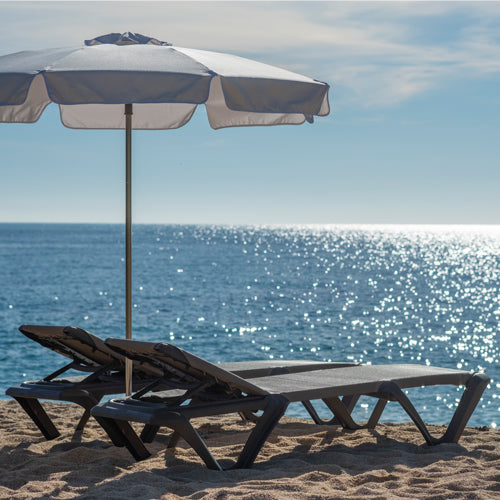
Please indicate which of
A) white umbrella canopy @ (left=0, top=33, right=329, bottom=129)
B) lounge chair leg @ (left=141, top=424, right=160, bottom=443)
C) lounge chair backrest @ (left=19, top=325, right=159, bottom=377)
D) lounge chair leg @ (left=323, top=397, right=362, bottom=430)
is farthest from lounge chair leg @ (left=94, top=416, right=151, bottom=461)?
white umbrella canopy @ (left=0, top=33, right=329, bottom=129)

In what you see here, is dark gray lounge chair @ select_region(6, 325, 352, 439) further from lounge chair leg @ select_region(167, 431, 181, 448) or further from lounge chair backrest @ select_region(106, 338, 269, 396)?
lounge chair leg @ select_region(167, 431, 181, 448)

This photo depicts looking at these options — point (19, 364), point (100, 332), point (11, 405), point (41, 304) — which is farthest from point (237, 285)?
point (11, 405)

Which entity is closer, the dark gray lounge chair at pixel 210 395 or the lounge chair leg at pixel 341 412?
the dark gray lounge chair at pixel 210 395

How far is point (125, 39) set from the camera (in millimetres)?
4719

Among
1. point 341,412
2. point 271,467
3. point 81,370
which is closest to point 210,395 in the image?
point 271,467

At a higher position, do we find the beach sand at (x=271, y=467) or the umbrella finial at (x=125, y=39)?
the umbrella finial at (x=125, y=39)

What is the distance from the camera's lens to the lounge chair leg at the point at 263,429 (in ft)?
13.9

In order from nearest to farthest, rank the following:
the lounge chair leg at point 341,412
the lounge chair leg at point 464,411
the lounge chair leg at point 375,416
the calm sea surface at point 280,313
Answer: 1. the lounge chair leg at point 464,411
2. the lounge chair leg at point 341,412
3. the lounge chair leg at point 375,416
4. the calm sea surface at point 280,313

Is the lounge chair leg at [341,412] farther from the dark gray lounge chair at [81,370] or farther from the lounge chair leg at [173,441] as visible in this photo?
the lounge chair leg at [173,441]

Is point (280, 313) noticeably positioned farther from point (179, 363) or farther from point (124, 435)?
point (179, 363)

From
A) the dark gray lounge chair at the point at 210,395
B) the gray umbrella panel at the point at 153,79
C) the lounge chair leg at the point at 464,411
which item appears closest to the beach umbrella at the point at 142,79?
the gray umbrella panel at the point at 153,79

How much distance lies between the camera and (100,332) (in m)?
23.6

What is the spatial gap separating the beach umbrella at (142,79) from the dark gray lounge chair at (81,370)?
24cm

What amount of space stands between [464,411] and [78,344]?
97.8 inches
